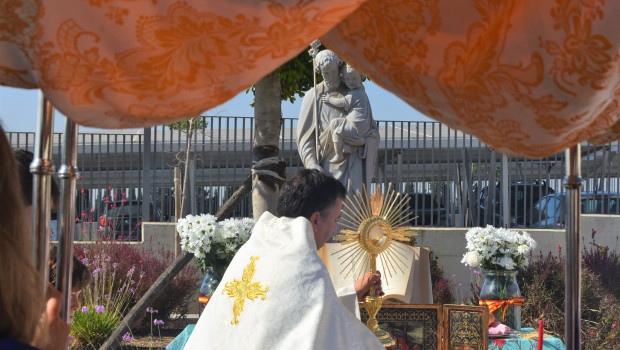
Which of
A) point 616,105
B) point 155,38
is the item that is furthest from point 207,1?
point 616,105

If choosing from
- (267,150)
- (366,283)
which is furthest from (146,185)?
(366,283)

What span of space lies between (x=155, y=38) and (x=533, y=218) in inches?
399

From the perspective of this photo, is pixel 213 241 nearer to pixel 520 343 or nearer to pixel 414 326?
pixel 414 326

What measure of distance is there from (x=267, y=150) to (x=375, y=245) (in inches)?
97.0

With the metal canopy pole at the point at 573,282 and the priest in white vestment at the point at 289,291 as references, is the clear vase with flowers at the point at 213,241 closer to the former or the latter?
the priest in white vestment at the point at 289,291

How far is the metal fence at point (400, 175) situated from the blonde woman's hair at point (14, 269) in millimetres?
9361

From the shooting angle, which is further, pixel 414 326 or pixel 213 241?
pixel 213 241

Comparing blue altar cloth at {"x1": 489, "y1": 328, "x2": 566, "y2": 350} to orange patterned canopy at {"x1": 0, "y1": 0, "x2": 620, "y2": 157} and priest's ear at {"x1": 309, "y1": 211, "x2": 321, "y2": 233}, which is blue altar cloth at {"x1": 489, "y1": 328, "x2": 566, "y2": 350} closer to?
priest's ear at {"x1": 309, "y1": 211, "x2": 321, "y2": 233}

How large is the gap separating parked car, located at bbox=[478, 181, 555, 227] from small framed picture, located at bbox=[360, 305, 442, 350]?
703 cm

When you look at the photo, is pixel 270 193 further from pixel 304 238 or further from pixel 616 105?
pixel 616 105

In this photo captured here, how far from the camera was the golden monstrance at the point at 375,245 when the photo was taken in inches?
159

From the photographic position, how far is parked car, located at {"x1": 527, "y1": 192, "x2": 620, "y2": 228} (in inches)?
420

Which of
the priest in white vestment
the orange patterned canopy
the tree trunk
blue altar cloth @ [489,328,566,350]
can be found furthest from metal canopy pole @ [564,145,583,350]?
the tree trunk

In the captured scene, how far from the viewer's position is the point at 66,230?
1887 millimetres
